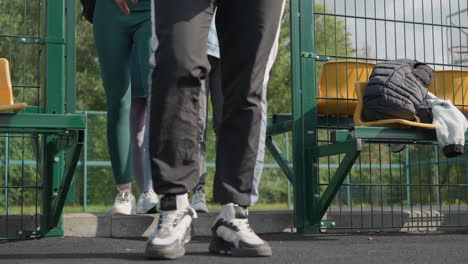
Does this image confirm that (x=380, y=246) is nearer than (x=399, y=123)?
Yes

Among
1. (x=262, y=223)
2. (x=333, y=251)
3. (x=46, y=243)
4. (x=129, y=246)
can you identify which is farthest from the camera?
(x=262, y=223)

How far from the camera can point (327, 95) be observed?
4.05 m

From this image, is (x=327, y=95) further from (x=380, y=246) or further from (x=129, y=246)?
(x=129, y=246)

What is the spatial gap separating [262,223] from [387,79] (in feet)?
3.68

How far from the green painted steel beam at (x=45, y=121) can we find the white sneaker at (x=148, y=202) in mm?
681

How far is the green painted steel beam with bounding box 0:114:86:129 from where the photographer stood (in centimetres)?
286

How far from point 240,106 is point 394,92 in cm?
152

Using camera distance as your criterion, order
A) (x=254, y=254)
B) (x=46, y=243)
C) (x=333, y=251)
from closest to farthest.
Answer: (x=254, y=254) < (x=333, y=251) < (x=46, y=243)

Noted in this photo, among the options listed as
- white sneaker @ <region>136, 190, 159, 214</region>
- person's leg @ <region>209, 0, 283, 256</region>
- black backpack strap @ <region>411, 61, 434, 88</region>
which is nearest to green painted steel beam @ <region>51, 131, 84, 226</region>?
white sneaker @ <region>136, 190, 159, 214</region>

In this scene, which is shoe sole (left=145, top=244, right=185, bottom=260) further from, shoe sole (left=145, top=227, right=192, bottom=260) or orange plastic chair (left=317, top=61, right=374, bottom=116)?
orange plastic chair (left=317, top=61, right=374, bottom=116)

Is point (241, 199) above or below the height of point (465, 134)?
below

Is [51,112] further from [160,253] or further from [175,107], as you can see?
[160,253]

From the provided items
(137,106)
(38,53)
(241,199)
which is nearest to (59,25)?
(38,53)

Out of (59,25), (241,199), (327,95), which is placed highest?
(59,25)
